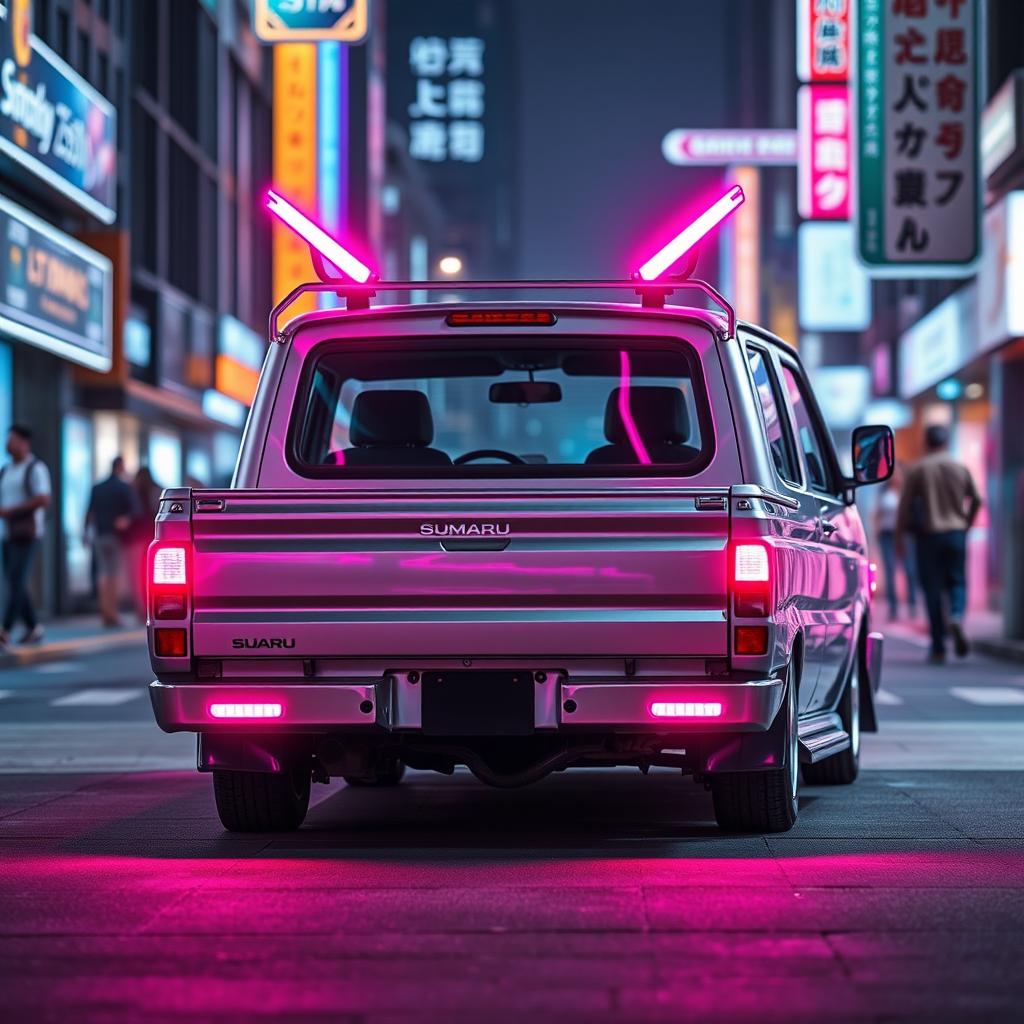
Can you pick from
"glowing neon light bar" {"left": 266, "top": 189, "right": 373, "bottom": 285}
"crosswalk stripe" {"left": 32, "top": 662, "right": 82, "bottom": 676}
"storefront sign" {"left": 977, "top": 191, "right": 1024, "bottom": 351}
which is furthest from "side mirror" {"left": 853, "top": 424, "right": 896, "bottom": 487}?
"storefront sign" {"left": 977, "top": 191, "right": 1024, "bottom": 351}

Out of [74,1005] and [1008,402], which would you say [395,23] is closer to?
[1008,402]

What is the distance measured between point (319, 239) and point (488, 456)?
40.6 inches

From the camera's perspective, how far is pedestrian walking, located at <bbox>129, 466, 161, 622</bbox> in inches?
995

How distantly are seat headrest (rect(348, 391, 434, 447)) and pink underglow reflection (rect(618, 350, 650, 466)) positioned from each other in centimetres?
71

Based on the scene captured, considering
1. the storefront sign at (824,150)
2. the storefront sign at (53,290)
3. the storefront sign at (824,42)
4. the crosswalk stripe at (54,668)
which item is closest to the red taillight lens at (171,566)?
the crosswalk stripe at (54,668)

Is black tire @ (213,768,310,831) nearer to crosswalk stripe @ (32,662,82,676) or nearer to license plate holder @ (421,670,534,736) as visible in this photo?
license plate holder @ (421,670,534,736)

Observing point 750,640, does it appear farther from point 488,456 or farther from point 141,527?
point 141,527

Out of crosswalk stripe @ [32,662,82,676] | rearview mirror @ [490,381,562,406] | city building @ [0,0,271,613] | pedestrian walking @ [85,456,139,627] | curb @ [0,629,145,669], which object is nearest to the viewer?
rearview mirror @ [490,381,562,406]

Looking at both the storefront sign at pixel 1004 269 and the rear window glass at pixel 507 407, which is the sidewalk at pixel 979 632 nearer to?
the storefront sign at pixel 1004 269

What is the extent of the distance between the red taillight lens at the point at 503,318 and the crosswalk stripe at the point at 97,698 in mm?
7045

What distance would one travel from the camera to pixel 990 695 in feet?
49.2

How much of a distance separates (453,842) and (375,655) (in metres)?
0.91

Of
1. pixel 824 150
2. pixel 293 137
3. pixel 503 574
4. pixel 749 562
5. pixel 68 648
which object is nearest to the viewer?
pixel 749 562

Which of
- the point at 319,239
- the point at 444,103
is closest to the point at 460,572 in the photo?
the point at 319,239
